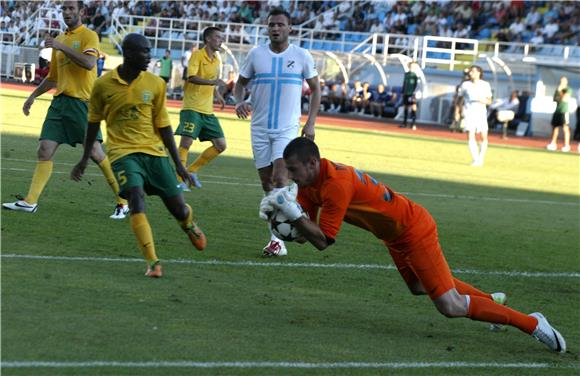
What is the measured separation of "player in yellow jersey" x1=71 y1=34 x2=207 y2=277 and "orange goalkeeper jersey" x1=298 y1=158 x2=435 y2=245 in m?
1.97

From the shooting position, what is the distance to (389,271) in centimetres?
1070

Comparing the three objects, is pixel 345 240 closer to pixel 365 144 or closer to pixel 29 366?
pixel 29 366

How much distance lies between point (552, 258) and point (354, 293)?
3.81m

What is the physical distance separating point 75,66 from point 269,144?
8.65ft

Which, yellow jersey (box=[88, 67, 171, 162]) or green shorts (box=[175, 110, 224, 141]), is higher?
yellow jersey (box=[88, 67, 171, 162])

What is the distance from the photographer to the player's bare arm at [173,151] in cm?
936

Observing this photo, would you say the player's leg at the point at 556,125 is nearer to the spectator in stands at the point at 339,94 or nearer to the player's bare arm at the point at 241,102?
the spectator in stands at the point at 339,94

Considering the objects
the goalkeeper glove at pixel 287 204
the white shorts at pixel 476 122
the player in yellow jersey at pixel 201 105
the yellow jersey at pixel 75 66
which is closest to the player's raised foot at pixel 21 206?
the yellow jersey at pixel 75 66

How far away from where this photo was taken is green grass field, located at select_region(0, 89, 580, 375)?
6.86m

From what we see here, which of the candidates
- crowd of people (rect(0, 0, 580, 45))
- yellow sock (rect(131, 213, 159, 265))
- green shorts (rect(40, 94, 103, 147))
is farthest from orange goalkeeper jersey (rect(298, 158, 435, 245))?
crowd of people (rect(0, 0, 580, 45))

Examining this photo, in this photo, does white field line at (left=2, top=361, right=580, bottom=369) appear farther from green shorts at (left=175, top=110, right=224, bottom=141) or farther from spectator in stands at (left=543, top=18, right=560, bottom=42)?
spectator in stands at (left=543, top=18, right=560, bottom=42)

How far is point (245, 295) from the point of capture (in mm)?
8828

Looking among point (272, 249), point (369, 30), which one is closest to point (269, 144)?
point (272, 249)

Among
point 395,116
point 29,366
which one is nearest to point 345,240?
point 29,366
